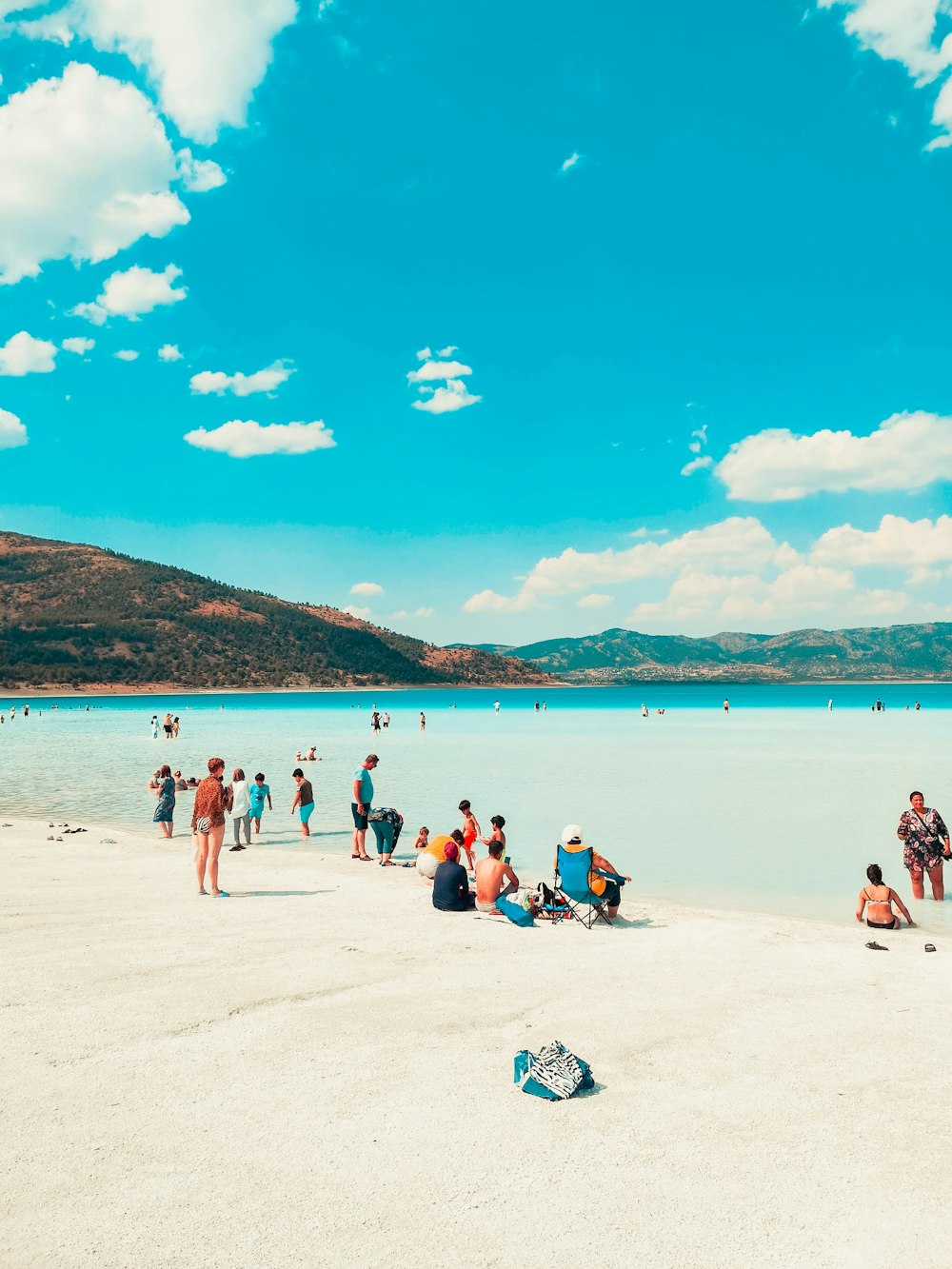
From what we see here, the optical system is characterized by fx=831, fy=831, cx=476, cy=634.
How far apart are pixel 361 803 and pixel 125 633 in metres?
159

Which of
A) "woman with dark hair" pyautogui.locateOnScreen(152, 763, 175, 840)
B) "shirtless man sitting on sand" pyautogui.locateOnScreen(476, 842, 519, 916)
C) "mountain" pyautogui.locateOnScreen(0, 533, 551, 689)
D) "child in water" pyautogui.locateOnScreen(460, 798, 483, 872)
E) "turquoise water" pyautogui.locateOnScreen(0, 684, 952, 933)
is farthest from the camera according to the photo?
"mountain" pyautogui.locateOnScreen(0, 533, 551, 689)

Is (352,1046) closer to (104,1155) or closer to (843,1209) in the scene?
(104,1155)

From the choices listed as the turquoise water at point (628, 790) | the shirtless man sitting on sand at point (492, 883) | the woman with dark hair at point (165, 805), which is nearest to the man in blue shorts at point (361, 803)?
the turquoise water at point (628, 790)

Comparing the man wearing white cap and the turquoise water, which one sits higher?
the man wearing white cap

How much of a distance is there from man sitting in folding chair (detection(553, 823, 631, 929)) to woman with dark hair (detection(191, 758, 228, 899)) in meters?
4.93

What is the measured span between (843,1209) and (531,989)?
4010 mm

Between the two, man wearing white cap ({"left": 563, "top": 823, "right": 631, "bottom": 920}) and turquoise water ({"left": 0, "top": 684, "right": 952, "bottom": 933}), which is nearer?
man wearing white cap ({"left": 563, "top": 823, "right": 631, "bottom": 920})

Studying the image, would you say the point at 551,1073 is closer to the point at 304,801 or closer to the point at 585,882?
the point at 585,882

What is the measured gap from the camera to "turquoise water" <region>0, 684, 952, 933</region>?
52.1ft

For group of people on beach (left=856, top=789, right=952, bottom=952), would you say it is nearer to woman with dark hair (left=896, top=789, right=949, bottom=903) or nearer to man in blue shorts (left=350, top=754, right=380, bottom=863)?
woman with dark hair (left=896, top=789, right=949, bottom=903)

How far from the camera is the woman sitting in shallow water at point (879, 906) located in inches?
448

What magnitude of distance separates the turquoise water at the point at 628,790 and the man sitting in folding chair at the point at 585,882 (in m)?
2.72

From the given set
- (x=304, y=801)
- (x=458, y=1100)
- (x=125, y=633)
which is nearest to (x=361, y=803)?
(x=304, y=801)

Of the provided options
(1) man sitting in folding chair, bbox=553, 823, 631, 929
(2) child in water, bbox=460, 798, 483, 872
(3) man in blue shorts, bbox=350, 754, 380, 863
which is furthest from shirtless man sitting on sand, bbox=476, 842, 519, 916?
(3) man in blue shorts, bbox=350, 754, 380, 863
